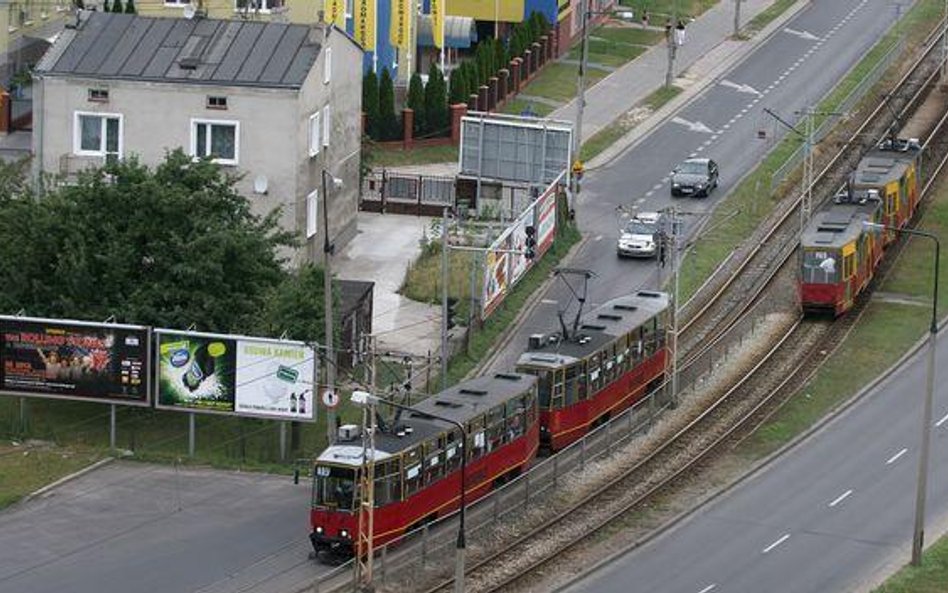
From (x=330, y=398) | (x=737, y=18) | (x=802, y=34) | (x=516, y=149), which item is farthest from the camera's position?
(x=802, y=34)

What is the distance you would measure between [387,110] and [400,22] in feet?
24.6

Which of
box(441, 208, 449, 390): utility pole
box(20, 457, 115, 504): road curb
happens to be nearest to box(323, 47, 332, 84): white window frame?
box(441, 208, 449, 390): utility pole

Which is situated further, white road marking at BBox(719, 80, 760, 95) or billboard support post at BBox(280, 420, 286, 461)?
white road marking at BBox(719, 80, 760, 95)

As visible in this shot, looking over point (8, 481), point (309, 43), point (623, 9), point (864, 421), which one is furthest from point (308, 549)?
point (623, 9)

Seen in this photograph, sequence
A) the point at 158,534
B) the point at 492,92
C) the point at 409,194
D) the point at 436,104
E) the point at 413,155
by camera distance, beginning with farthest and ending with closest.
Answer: the point at 492,92, the point at 436,104, the point at 413,155, the point at 409,194, the point at 158,534

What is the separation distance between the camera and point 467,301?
93.0 meters

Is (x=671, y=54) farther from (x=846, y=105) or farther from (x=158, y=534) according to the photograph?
(x=158, y=534)

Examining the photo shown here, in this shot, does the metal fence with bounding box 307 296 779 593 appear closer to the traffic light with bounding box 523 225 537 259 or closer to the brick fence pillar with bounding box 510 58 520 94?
the traffic light with bounding box 523 225 537 259

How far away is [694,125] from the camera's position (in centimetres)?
12588

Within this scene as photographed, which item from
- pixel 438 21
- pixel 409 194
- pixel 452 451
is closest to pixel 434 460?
pixel 452 451

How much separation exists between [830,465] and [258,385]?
60.1 ft

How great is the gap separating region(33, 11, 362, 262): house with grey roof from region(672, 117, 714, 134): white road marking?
112ft

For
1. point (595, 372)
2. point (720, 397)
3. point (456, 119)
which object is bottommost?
point (720, 397)

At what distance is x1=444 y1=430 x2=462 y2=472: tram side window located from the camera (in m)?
70.2
